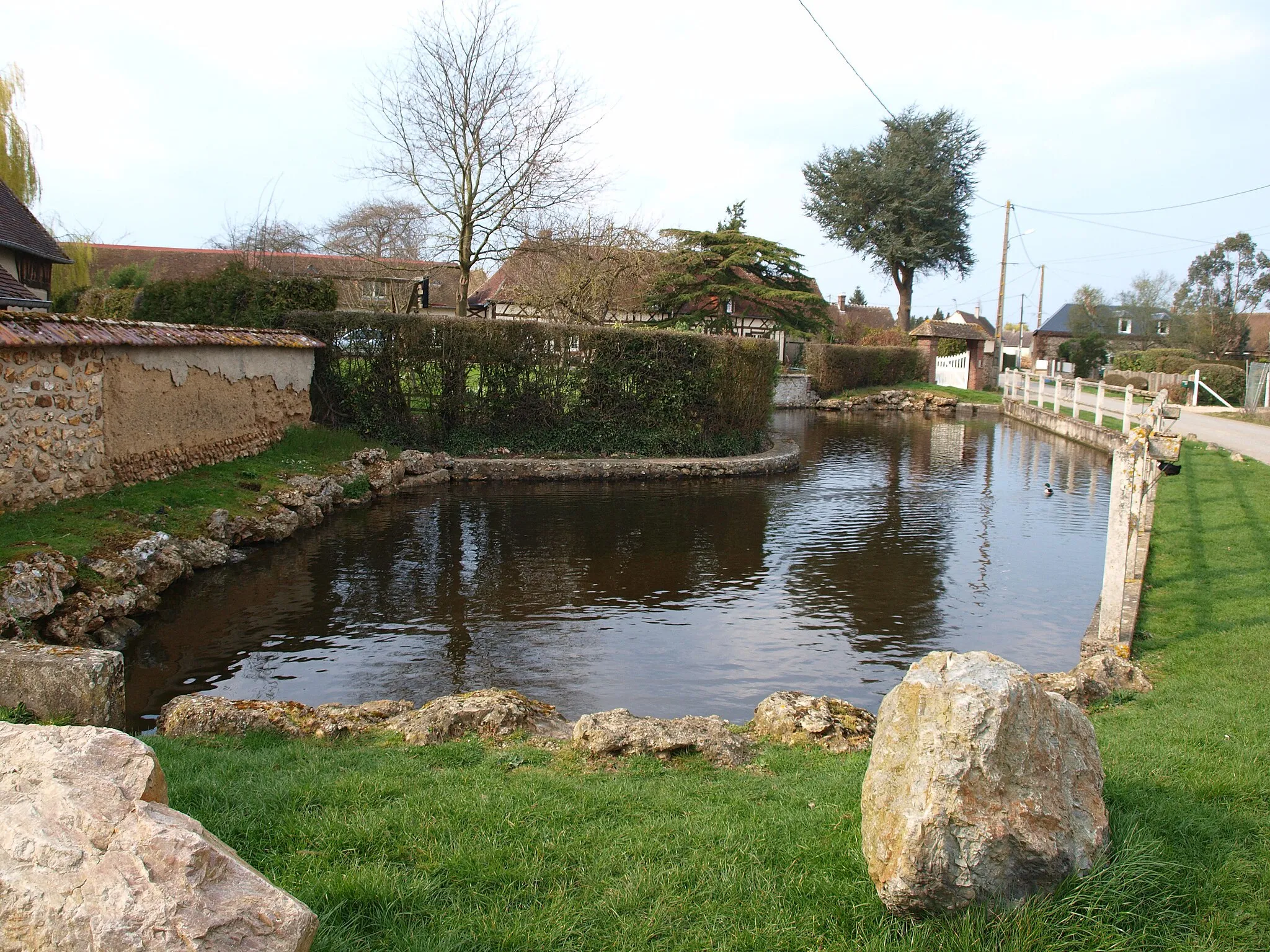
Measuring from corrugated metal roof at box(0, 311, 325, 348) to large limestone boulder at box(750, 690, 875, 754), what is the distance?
846 centimetres

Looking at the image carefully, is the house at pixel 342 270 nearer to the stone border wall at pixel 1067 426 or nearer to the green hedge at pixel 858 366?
the green hedge at pixel 858 366

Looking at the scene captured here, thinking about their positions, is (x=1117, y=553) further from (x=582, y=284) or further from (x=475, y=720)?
(x=582, y=284)

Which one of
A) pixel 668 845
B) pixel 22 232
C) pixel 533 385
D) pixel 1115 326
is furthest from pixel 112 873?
pixel 1115 326

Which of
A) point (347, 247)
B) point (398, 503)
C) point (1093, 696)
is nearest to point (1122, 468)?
point (1093, 696)

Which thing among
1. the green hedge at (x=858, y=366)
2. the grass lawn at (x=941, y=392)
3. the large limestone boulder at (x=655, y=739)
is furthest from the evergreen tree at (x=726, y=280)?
the large limestone boulder at (x=655, y=739)

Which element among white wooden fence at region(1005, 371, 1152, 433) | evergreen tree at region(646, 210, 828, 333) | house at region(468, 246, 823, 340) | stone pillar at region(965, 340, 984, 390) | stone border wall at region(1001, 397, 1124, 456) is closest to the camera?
stone border wall at region(1001, 397, 1124, 456)

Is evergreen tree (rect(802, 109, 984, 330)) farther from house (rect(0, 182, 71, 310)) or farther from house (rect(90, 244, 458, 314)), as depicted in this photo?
house (rect(0, 182, 71, 310))

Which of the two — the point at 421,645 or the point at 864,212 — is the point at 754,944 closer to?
the point at 421,645

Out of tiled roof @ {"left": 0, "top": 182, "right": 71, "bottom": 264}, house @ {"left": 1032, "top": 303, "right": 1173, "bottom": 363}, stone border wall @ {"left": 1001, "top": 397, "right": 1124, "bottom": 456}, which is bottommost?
stone border wall @ {"left": 1001, "top": 397, "right": 1124, "bottom": 456}

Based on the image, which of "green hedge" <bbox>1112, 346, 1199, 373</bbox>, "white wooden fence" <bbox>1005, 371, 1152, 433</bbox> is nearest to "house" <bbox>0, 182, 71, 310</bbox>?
"white wooden fence" <bbox>1005, 371, 1152, 433</bbox>

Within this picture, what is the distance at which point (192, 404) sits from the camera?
1298cm

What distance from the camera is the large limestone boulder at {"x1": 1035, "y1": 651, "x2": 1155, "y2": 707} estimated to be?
243 inches

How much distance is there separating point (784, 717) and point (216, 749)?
3.55 metres

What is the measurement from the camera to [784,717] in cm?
582
